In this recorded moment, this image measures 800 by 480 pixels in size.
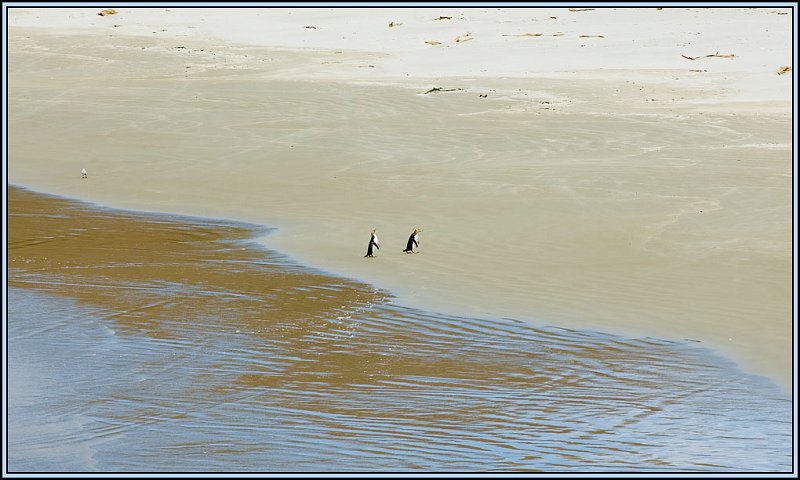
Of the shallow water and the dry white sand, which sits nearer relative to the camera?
the shallow water

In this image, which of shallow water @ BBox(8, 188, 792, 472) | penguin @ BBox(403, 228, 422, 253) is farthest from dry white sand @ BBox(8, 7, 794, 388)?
shallow water @ BBox(8, 188, 792, 472)

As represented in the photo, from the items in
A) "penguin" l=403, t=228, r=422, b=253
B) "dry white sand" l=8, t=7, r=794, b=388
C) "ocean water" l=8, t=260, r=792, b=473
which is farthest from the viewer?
"penguin" l=403, t=228, r=422, b=253

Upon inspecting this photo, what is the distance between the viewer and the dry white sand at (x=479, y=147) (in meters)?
13.8

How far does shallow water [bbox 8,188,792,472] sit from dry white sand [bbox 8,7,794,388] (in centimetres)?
95

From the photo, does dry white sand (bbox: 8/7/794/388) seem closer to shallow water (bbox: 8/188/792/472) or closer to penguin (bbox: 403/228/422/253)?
penguin (bbox: 403/228/422/253)

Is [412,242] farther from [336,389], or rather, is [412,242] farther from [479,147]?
[479,147]

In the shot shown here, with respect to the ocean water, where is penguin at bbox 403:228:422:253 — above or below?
above

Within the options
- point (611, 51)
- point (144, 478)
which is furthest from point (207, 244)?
point (611, 51)

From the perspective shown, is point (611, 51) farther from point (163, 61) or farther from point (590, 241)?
point (590, 241)

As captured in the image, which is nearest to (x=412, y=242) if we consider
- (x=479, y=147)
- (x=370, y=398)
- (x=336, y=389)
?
(x=336, y=389)

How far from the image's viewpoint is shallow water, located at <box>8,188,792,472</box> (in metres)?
8.08

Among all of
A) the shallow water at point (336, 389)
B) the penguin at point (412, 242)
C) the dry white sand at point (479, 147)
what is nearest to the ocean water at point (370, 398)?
the shallow water at point (336, 389)

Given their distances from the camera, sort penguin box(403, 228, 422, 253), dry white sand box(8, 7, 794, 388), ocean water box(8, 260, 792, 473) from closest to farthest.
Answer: ocean water box(8, 260, 792, 473), dry white sand box(8, 7, 794, 388), penguin box(403, 228, 422, 253)

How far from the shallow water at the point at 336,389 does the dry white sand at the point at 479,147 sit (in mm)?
952
